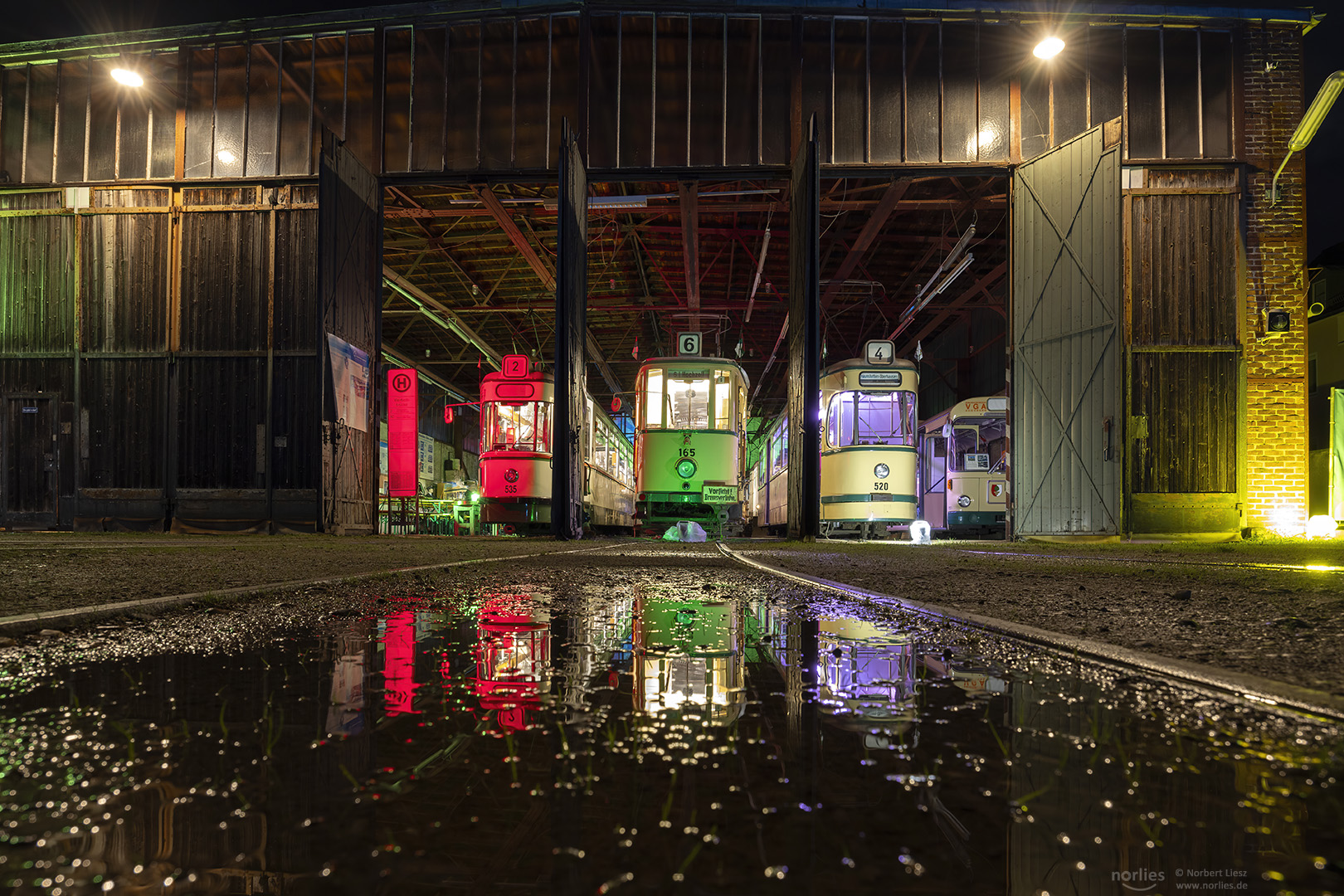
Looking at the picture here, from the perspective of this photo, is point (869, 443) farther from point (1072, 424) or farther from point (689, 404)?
point (1072, 424)

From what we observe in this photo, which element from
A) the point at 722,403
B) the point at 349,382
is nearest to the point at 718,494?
the point at 722,403

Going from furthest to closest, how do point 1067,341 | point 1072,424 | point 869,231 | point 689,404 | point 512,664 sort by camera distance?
point 869,231, point 689,404, point 1067,341, point 1072,424, point 512,664

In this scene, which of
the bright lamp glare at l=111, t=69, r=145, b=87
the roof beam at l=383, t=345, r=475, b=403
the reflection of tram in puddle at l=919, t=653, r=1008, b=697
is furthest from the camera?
the roof beam at l=383, t=345, r=475, b=403

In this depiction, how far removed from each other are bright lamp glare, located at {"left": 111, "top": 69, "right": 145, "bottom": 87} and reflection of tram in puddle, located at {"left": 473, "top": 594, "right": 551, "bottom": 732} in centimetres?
1517

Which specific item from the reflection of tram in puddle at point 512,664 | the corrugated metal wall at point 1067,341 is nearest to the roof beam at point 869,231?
the corrugated metal wall at point 1067,341

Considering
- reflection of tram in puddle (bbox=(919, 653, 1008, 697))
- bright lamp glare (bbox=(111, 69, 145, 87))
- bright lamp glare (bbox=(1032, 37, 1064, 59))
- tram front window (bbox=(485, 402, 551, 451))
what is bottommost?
reflection of tram in puddle (bbox=(919, 653, 1008, 697))

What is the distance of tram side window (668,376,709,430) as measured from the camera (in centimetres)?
1390

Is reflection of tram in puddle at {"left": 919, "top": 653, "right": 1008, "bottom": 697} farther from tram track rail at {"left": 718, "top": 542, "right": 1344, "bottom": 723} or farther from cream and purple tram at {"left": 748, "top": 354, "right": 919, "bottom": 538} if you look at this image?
cream and purple tram at {"left": 748, "top": 354, "right": 919, "bottom": 538}

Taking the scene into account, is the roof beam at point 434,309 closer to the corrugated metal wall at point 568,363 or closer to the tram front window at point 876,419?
the corrugated metal wall at point 568,363

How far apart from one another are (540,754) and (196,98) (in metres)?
16.5

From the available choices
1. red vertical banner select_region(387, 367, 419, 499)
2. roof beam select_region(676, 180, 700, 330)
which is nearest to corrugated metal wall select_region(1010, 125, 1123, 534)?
roof beam select_region(676, 180, 700, 330)

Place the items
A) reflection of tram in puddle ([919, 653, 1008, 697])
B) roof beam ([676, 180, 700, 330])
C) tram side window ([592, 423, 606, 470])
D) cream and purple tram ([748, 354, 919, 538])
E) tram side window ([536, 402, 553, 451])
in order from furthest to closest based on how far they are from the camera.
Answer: tram side window ([536, 402, 553, 451]), tram side window ([592, 423, 606, 470]), cream and purple tram ([748, 354, 919, 538]), roof beam ([676, 180, 700, 330]), reflection of tram in puddle ([919, 653, 1008, 697])

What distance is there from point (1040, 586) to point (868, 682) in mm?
2483

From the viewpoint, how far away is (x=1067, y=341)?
37.8 feet
